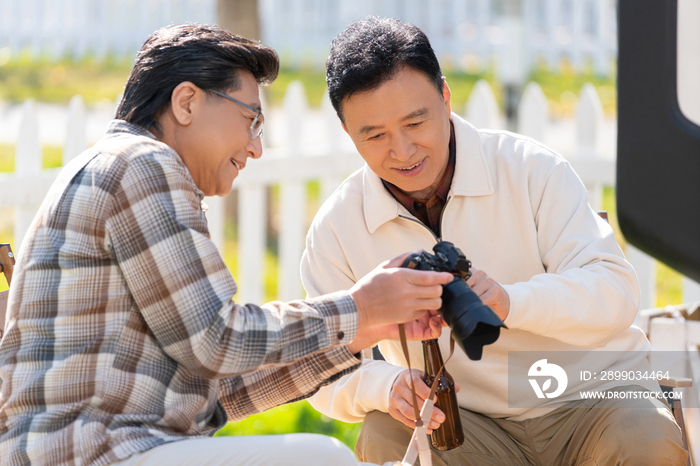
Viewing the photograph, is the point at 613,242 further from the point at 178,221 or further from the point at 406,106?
the point at 178,221

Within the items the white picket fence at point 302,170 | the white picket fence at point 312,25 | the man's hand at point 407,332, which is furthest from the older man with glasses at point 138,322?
the white picket fence at point 312,25

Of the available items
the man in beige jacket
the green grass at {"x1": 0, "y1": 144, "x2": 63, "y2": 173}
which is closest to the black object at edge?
the man in beige jacket

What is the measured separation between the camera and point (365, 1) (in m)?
11.5

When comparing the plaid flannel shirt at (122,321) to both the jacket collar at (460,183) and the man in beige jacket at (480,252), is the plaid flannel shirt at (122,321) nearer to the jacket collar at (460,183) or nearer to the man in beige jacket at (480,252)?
the man in beige jacket at (480,252)

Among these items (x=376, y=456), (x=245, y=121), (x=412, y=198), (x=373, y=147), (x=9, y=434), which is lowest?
(x=376, y=456)

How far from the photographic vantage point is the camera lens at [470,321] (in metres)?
1.70

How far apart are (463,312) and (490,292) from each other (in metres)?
0.41

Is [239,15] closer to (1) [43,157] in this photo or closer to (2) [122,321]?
(1) [43,157]

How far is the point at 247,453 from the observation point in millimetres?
1666

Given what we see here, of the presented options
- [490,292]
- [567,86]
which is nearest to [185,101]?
[490,292]

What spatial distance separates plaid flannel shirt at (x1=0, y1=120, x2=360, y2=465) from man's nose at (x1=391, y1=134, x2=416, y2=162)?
0.86 meters

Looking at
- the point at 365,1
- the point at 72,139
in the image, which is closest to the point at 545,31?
the point at 365,1

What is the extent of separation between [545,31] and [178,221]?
36.0 ft

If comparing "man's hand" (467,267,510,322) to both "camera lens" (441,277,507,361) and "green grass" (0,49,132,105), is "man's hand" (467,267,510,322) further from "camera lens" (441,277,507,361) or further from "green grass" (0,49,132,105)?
"green grass" (0,49,132,105)
